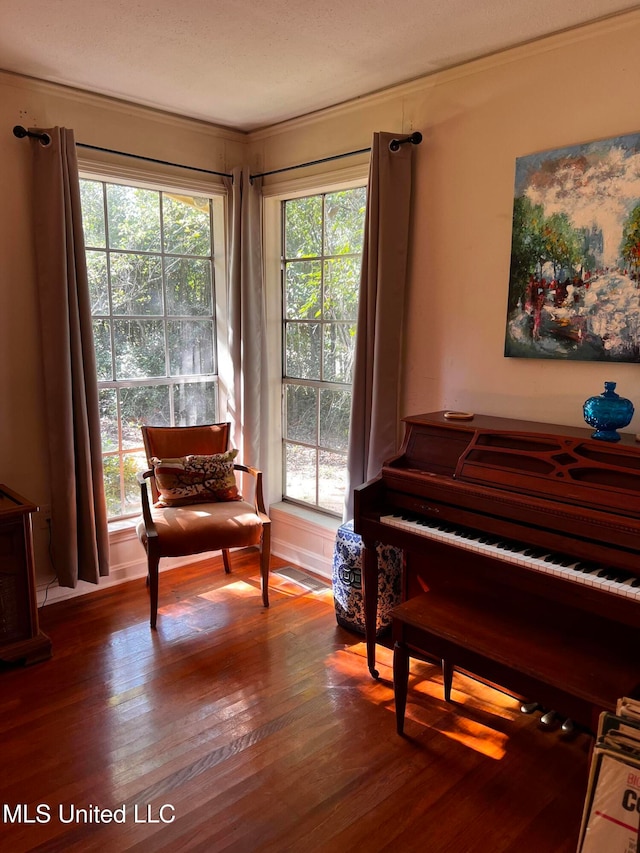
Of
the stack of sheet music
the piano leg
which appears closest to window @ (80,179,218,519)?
the piano leg

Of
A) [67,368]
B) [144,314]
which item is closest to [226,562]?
[67,368]

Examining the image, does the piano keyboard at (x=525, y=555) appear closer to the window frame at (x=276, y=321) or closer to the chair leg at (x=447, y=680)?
the chair leg at (x=447, y=680)

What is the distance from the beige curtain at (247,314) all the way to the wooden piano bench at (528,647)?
1.88m

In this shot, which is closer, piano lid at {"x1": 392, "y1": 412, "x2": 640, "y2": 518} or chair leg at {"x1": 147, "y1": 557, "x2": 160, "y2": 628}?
piano lid at {"x1": 392, "y1": 412, "x2": 640, "y2": 518}

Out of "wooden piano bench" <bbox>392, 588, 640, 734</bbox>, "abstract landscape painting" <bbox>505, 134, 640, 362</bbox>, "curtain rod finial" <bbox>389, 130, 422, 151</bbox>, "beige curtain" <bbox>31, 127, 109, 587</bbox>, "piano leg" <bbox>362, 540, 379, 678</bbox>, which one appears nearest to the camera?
"wooden piano bench" <bbox>392, 588, 640, 734</bbox>

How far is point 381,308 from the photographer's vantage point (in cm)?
302

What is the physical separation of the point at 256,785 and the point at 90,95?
3285 millimetres

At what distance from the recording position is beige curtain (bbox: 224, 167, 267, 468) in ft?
12.4

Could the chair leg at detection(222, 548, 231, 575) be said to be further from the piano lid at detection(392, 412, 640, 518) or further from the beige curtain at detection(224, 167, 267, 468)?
the piano lid at detection(392, 412, 640, 518)

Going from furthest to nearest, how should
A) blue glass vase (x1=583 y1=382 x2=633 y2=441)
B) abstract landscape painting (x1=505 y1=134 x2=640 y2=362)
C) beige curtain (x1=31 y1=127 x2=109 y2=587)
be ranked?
beige curtain (x1=31 y1=127 x2=109 y2=587)
abstract landscape painting (x1=505 y1=134 x2=640 y2=362)
blue glass vase (x1=583 y1=382 x2=633 y2=441)

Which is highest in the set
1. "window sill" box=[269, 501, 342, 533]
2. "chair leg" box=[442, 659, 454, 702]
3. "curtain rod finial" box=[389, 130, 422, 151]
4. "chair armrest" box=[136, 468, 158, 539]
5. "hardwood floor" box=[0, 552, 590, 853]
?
"curtain rod finial" box=[389, 130, 422, 151]

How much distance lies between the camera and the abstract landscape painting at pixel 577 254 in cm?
234

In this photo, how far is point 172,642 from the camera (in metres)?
2.96

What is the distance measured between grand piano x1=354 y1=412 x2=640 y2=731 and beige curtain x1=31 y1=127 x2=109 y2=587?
1534mm
